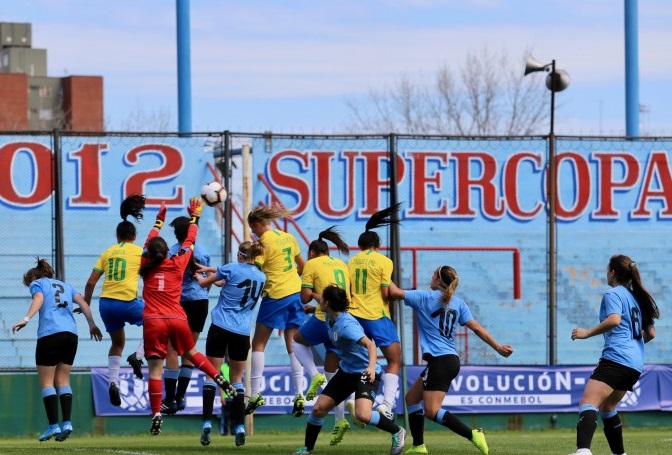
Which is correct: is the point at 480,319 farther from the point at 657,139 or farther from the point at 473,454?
the point at 473,454

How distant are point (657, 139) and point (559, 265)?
24.8 feet

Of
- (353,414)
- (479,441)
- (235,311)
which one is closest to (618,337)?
(479,441)

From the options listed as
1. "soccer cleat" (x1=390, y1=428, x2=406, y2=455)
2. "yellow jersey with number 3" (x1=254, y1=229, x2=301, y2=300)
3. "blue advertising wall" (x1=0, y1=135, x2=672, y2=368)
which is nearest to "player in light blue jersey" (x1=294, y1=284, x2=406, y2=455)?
"soccer cleat" (x1=390, y1=428, x2=406, y2=455)

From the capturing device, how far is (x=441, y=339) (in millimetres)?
14086

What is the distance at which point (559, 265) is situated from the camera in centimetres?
2942

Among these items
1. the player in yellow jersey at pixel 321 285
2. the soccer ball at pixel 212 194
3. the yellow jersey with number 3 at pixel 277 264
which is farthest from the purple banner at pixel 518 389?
the soccer ball at pixel 212 194

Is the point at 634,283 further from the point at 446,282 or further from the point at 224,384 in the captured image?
the point at 224,384

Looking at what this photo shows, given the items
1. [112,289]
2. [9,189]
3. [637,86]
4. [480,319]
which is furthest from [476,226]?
[112,289]

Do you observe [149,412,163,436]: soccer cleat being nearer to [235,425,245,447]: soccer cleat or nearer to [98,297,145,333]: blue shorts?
[235,425,245,447]: soccer cleat

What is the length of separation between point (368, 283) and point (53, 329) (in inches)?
139

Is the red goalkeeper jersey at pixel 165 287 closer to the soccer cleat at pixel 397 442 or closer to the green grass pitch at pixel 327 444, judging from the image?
the green grass pitch at pixel 327 444

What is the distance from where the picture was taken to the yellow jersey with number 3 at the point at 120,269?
51.0 ft

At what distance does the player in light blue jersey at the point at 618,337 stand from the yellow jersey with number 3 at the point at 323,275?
3.71 m

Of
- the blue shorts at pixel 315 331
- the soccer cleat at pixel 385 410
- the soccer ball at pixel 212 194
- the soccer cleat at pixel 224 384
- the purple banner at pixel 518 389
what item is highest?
the soccer ball at pixel 212 194
